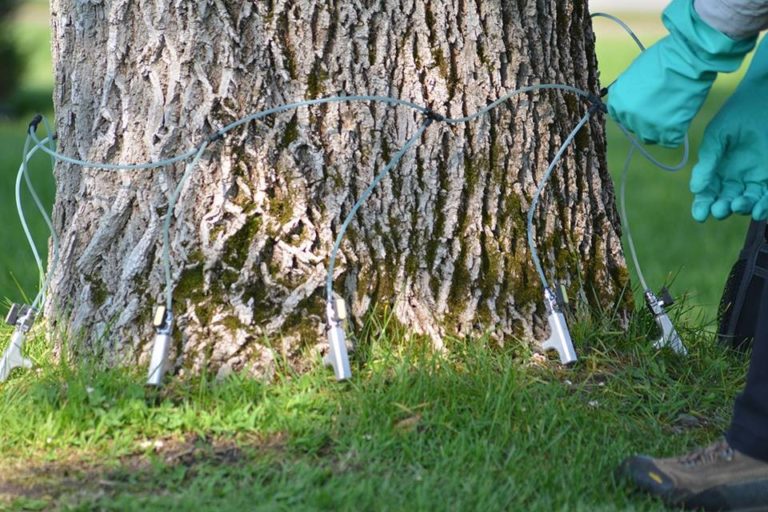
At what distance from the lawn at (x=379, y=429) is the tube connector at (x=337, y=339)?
0.17 ft

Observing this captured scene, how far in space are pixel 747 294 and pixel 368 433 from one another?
137 cm

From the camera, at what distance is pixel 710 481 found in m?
2.37

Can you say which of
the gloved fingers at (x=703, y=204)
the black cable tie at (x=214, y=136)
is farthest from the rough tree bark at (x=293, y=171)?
the gloved fingers at (x=703, y=204)

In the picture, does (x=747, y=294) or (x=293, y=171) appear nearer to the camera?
(x=293, y=171)

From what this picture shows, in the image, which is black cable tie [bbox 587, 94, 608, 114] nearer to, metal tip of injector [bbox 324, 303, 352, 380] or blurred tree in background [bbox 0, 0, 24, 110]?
metal tip of injector [bbox 324, 303, 352, 380]

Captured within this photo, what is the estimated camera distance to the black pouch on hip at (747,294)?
3.27 meters

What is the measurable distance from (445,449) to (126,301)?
0.95 meters

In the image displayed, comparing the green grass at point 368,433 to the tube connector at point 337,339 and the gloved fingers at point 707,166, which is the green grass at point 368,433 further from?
the gloved fingers at point 707,166

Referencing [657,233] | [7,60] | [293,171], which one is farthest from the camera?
[7,60]

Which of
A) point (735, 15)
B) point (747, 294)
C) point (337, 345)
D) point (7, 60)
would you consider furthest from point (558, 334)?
point (7, 60)

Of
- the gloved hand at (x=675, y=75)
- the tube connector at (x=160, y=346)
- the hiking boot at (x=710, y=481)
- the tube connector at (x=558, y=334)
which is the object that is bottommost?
the hiking boot at (x=710, y=481)

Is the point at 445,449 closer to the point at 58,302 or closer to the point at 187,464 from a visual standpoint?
the point at 187,464

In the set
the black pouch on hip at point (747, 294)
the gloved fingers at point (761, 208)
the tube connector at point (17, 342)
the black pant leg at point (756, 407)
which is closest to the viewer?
the black pant leg at point (756, 407)

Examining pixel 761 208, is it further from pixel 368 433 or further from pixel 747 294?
pixel 368 433
